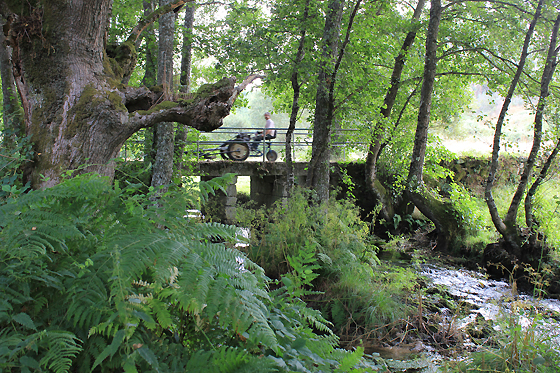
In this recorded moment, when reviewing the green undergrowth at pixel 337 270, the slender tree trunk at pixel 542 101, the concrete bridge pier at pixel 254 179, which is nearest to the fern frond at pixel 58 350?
the green undergrowth at pixel 337 270

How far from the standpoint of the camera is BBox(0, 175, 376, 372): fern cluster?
1.17 metres

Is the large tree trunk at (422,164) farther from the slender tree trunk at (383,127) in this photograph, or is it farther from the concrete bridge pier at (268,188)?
the concrete bridge pier at (268,188)

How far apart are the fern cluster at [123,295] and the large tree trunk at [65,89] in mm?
1989

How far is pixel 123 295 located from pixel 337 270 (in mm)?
3954

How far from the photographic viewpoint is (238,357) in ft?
4.12

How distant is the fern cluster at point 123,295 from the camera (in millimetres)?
1169

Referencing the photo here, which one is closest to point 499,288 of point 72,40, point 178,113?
point 178,113

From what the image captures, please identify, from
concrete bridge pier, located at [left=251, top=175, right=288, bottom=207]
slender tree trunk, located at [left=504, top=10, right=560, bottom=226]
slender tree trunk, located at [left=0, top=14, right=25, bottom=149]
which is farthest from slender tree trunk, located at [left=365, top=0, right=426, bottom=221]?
slender tree trunk, located at [left=0, top=14, right=25, bottom=149]

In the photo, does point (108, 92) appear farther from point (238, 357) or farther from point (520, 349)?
point (520, 349)

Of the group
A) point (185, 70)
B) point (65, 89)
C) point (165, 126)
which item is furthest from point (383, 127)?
point (65, 89)

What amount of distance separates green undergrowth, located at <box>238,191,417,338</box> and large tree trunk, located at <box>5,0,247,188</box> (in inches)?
90.9

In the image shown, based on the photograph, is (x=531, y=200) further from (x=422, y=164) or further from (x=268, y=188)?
(x=268, y=188)

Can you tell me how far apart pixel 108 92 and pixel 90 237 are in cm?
248

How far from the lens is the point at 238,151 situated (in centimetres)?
1317
